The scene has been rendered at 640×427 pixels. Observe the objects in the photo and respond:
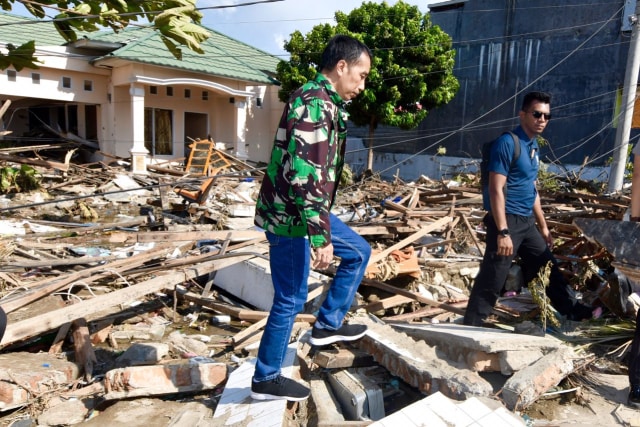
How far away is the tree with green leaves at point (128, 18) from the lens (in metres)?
2.37

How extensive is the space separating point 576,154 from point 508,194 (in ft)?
52.8

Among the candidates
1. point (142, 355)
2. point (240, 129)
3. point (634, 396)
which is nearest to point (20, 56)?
point (142, 355)

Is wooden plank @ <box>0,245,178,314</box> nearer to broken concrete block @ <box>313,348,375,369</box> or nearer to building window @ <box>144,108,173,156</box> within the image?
broken concrete block @ <box>313,348,375,369</box>

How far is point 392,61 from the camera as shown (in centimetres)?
1770

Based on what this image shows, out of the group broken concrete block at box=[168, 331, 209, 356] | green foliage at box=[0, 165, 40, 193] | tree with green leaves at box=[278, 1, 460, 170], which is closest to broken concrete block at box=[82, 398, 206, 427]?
broken concrete block at box=[168, 331, 209, 356]

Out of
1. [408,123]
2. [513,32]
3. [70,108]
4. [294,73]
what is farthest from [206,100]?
[513,32]

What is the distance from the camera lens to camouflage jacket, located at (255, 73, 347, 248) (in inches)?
96.0

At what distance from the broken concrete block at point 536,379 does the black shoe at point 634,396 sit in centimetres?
32

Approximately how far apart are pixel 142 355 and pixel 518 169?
126 inches

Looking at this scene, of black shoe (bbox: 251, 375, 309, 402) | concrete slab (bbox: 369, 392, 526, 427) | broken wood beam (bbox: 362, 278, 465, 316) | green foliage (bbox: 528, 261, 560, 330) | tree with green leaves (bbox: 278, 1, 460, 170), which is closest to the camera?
concrete slab (bbox: 369, 392, 526, 427)

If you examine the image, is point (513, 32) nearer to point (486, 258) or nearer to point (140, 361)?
point (486, 258)

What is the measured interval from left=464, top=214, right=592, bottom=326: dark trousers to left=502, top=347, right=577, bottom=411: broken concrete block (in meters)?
0.80

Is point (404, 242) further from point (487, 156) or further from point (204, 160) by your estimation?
point (204, 160)

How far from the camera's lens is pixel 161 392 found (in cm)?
322
